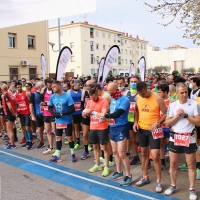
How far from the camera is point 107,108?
5.08 meters

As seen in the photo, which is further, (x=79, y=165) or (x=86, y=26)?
(x=86, y=26)

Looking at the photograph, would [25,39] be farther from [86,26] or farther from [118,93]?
[86,26]

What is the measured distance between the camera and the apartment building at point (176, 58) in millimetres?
77125

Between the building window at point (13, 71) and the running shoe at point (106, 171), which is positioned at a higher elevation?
the building window at point (13, 71)

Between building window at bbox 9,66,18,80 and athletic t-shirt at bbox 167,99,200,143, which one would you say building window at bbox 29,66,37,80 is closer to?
building window at bbox 9,66,18,80

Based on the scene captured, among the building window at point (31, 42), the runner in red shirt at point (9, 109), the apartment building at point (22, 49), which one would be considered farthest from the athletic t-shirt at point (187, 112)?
the building window at point (31, 42)

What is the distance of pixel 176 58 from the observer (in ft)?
259

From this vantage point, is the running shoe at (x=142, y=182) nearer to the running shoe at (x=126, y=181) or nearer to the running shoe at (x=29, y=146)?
the running shoe at (x=126, y=181)

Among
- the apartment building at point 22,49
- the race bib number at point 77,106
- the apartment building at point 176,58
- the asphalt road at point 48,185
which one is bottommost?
the asphalt road at point 48,185

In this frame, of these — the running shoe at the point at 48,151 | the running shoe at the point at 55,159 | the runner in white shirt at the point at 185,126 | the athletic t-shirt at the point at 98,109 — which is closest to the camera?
the runner in white shirt at the point at 185,126

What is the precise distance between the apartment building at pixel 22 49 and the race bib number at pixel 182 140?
21342 millimetres

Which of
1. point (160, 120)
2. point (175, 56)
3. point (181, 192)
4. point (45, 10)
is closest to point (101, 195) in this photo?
point (181, 192)

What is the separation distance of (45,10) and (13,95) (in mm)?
3895

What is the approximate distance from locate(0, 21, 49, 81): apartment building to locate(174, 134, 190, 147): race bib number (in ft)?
70.0
